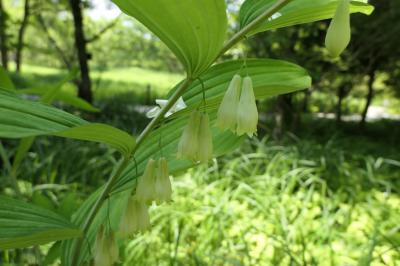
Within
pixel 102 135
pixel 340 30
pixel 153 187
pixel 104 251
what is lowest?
pixel 104 251

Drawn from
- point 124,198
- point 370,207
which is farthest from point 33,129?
point 370,207

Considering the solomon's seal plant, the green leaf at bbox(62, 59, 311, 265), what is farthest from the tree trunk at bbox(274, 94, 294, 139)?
the solomon's seal plant

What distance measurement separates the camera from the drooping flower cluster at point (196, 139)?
28.3 inches

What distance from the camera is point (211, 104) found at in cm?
80

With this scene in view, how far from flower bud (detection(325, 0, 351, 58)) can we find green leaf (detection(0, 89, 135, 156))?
1.34 ft

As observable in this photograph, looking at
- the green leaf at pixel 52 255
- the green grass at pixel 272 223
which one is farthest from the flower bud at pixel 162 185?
the green grass at pixel 272 223

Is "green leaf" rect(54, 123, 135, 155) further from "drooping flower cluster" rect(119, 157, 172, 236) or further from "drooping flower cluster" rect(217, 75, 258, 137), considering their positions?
"drooping flower cluster" rect(217, 75, 258, 137)

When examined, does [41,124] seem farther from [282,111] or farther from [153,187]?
[282,111]

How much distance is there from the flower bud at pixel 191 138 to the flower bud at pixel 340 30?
27 cm

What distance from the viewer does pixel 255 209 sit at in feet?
9.13

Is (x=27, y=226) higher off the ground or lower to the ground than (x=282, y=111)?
higher

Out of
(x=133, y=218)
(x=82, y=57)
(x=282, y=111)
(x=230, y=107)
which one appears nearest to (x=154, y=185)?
(x=133, y=218)

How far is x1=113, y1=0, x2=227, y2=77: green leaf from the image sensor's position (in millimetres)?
584

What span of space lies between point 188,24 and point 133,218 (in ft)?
1.43
